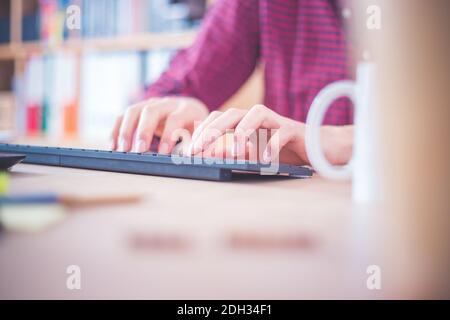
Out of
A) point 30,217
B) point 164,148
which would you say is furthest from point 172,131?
point 30,217

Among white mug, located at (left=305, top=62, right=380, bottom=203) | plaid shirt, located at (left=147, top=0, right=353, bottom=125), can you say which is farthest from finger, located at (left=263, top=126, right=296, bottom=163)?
plaid shirt, located at (left=147, top=0, right=353, bottom=125)

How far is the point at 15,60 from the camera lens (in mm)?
2170

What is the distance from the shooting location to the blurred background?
5.65 feet

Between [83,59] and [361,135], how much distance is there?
6.01ft

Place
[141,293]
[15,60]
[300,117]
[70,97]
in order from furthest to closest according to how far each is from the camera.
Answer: [15,60]
[70,97]
[300,117]
[141,293]

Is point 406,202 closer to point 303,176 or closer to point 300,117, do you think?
point 303,176

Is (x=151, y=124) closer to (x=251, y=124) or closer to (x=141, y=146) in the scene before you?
(x=141, y=146)

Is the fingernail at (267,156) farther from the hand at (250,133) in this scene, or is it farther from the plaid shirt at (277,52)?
the plaid shirt at (277,52)

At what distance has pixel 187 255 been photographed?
0.21 metres

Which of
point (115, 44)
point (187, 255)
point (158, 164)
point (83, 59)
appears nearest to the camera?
point (187, 255)

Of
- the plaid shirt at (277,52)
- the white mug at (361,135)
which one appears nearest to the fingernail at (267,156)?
the white mug at (361,135)
